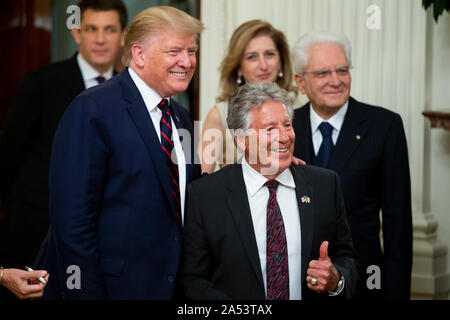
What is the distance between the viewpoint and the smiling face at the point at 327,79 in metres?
2.95

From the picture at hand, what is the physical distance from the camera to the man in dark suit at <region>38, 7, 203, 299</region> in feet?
7.21

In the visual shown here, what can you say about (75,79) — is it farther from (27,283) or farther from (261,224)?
(261,224)

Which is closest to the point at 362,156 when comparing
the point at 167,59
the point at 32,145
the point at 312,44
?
the point at 312,44

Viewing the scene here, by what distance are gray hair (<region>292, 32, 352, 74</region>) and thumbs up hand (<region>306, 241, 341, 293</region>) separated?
112cm

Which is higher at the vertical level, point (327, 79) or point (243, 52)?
point (243, 52)

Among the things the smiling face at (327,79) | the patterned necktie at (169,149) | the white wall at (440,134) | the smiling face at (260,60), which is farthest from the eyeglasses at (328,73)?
the white wall at (440,134)

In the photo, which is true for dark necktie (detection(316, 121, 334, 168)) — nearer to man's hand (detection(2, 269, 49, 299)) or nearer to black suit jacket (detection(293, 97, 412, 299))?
black suit jacket (detection(293, 97, 412, 299))

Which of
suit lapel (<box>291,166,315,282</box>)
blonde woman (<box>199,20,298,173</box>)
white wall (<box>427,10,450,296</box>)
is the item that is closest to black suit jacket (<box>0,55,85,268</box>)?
blonde woman (<box>199,20,298,173</box>)

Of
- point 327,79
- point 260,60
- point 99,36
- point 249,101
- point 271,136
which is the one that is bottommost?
point 271,136

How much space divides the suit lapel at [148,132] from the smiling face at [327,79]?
974 mm

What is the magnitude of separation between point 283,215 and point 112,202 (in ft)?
1.98

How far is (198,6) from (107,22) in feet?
3.58

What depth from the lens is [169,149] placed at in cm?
237
